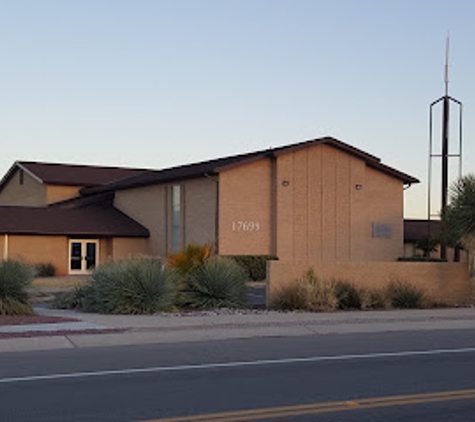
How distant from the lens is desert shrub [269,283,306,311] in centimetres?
2386

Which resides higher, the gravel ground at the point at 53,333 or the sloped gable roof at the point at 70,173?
the sloped gable roof at the point at 70,173

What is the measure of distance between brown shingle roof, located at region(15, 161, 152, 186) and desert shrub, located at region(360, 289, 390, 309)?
32516 mm

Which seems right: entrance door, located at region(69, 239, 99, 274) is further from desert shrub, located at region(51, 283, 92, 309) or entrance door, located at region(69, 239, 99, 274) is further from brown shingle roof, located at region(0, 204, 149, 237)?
desert shrub, located at region(51, 283, 92, 309)

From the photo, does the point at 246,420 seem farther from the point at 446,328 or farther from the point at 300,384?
the point at 446,328

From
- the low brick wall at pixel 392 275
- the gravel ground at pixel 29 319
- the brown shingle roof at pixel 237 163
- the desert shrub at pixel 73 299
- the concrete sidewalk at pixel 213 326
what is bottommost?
the concrete sidewalk at pixel 213 326

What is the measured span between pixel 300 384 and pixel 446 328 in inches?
386

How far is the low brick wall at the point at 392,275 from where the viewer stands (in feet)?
79.9

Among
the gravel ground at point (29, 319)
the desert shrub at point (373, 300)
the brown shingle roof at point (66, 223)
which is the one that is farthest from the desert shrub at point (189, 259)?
the brown shingle roof at point (66, 223)

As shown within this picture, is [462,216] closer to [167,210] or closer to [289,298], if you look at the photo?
[289,298]

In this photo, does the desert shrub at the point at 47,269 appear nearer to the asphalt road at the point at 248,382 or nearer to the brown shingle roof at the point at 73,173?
the brown shingle roof at the point at 73,173

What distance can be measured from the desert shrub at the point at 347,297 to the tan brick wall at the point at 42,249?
23.0m

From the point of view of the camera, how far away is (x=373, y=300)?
2477 cm

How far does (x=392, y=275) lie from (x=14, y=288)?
10514 mm

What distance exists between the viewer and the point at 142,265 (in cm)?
2314
